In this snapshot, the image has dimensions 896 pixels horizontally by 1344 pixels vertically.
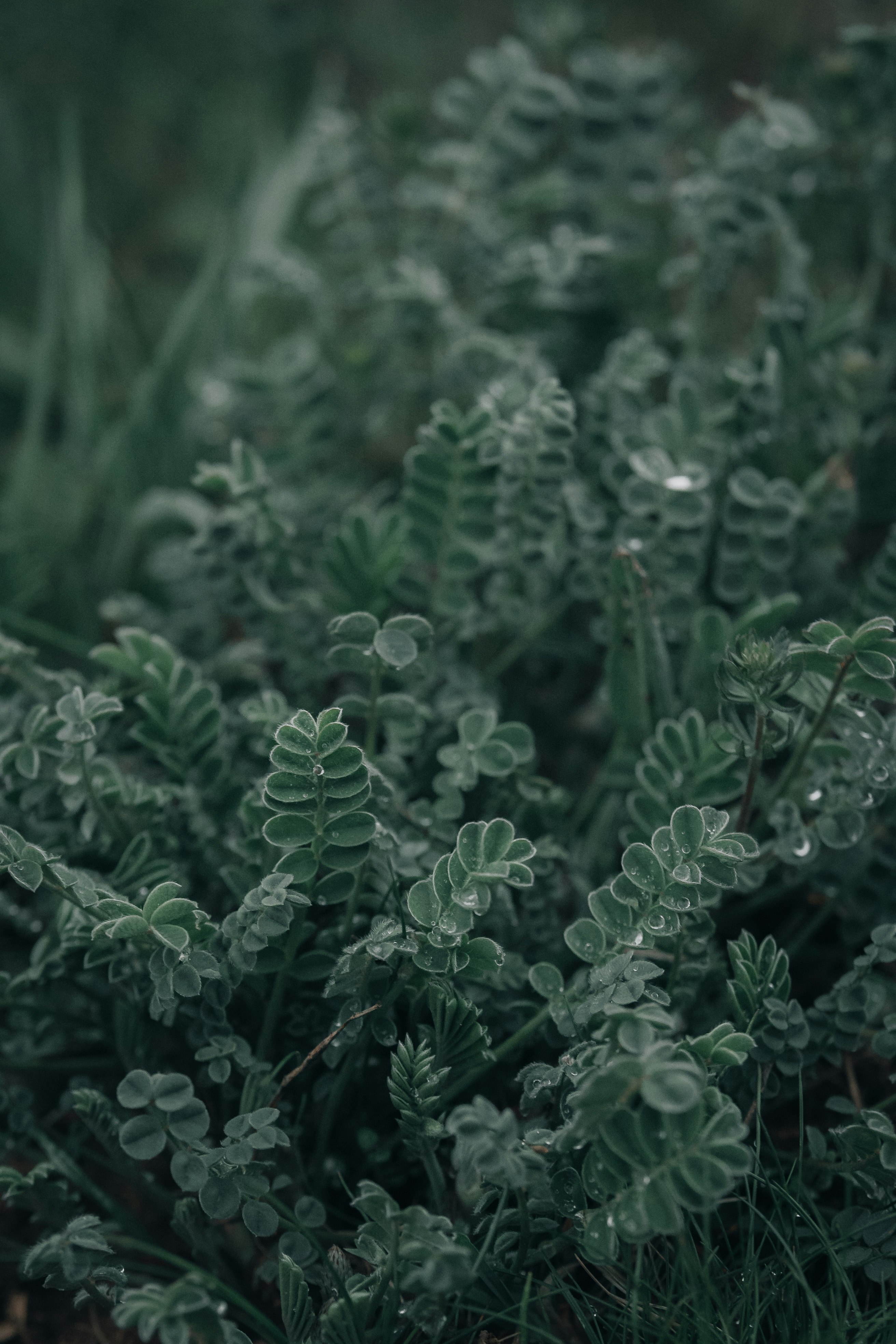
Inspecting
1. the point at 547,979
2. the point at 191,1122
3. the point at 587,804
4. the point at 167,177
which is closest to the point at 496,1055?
the point at 547,979

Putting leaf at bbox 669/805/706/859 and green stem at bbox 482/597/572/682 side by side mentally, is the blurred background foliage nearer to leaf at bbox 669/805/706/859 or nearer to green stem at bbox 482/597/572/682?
green stem at bbox 482/597/572/682

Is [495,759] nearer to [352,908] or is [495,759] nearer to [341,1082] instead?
[352,908]

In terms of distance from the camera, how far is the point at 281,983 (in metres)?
1.12

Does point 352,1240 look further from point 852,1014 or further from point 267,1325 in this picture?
point 852,1014

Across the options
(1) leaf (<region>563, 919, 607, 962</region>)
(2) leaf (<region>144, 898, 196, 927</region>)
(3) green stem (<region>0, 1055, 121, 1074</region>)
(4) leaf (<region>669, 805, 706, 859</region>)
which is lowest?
(3) green stem (<region>0, 1055, 121, 1074</region>)

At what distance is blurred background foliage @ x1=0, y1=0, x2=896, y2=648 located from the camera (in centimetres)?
200

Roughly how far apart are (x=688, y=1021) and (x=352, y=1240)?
46cm

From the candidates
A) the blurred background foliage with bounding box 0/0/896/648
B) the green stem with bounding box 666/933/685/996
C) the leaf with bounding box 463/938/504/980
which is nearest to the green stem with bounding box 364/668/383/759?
the leaf with bounding box 463/938/504/980

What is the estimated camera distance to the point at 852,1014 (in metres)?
1.14

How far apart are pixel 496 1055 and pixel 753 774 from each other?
404 millimetres

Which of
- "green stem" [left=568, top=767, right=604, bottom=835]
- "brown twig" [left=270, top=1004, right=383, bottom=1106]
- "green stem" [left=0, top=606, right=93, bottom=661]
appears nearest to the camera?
"brown twig" [left=270, top=1004, right=383, bottom=1106]

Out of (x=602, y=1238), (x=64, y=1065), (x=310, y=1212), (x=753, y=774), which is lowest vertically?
(x=64, y=1065)

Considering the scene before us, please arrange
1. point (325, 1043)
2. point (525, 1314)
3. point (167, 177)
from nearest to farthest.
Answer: point (525, 1314) → point (325, 1043) → point (167, 177)

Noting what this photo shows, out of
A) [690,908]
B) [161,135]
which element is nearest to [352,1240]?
[690,908]
